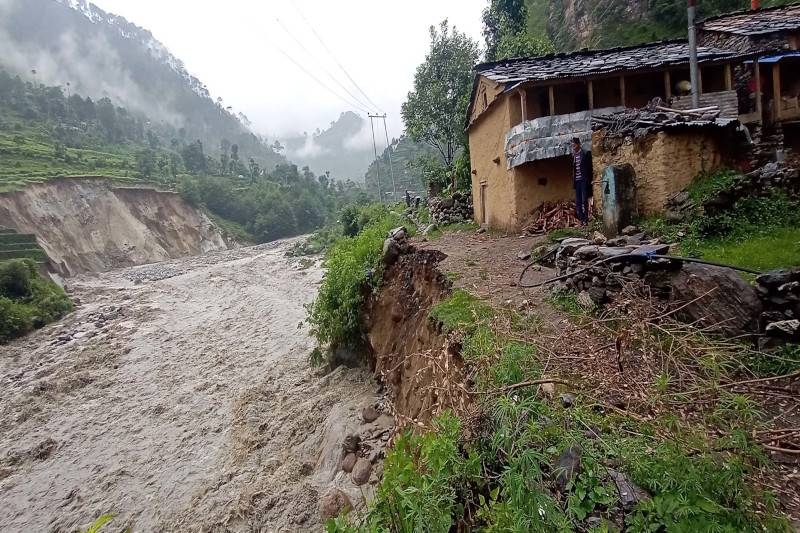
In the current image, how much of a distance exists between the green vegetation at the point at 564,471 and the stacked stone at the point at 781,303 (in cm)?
131

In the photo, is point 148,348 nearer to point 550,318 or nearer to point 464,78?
point 550,318

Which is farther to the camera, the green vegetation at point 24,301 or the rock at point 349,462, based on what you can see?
the green vegetation at point 24,301

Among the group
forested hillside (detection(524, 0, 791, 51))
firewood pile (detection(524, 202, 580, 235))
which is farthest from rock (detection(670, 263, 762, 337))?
forested hillside (detection(524, 0, 791, 51))

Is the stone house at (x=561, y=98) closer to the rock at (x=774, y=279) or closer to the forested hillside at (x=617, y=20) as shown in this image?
the rock at (x=774, y=279)

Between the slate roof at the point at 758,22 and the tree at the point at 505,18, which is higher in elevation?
the tree at the point at 505,18

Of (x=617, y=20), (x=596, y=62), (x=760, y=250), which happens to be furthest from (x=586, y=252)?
(x=617, y=20)

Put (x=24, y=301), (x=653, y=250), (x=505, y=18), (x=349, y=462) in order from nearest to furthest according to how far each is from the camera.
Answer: (x=653, y=250), (x=349, y=462), (x=24, y=301), (x=505, y=18)

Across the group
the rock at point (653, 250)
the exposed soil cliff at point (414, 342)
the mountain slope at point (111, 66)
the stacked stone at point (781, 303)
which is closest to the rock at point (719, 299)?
the stacked stone at point (781, 303)

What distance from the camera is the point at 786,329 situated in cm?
404

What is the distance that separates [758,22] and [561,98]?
346 inches

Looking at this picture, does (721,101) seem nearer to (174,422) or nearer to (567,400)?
(567,400)

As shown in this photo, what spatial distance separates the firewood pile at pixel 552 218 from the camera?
Answer: 11797 mm

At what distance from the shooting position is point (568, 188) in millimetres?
12820

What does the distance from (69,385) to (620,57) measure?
20.7m
